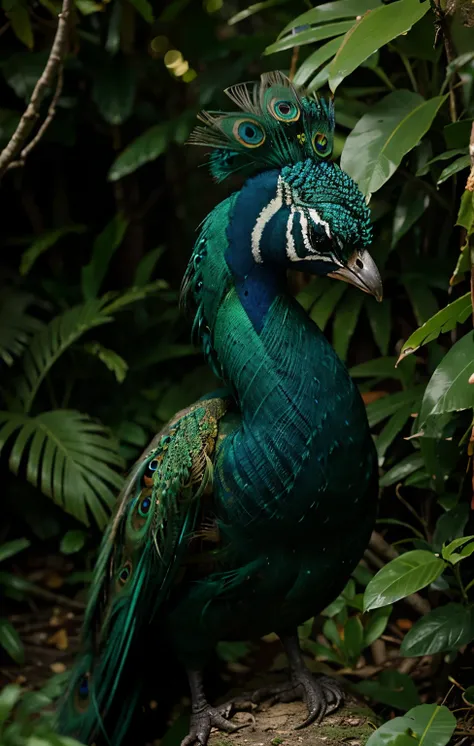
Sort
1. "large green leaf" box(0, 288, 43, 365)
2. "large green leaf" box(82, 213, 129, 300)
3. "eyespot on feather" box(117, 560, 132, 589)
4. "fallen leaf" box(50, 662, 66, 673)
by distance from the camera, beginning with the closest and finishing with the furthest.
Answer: "eyespot on feather" box(117, 560, 132, 589)
"fallen leaf" box(50, 662, 66, 673)
"large green leaf" box(0, 288, 43, 365)
"large green leaf" box(82, 213, 129, 300)

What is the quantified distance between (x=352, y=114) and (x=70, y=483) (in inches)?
62.2

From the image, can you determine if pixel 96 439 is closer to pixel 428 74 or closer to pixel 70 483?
pixel 70 483

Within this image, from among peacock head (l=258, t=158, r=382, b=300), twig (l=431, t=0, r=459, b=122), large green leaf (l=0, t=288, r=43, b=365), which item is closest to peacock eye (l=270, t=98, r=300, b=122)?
peacock head (l=258, t=158, r=382, b=300)

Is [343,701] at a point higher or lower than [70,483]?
lower

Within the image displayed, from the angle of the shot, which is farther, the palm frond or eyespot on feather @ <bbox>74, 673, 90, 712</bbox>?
the palm frond

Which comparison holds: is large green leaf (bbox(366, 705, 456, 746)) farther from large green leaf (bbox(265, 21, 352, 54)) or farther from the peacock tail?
large green leaf (bbox(265, 21, 352, 54))

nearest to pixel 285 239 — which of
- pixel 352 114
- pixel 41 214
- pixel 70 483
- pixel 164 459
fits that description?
pixel 164 459

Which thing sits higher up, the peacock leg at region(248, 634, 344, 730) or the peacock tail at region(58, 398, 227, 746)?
the peacock tail at region(58, 398, 227, 746)

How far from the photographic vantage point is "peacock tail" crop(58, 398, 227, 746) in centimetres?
234

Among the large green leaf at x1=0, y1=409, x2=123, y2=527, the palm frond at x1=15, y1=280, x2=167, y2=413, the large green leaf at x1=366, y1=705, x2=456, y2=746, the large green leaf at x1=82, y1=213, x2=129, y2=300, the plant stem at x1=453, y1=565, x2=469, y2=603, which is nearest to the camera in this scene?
the large green leaf at x1=366, y1=705, x2=456, y2=746

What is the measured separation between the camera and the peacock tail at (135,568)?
2.34m

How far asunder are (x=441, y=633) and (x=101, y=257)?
88.6 inches

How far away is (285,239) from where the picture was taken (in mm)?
2250

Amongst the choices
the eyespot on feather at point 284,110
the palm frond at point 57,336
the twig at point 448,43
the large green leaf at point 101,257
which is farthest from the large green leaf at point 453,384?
the large green leaf at point 101,257
